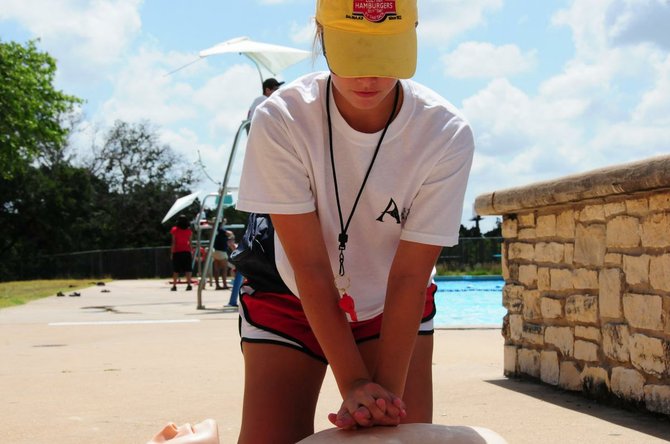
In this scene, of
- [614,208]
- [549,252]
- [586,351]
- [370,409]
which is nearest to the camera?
[370,409]

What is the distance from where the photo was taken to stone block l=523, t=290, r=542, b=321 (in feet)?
19.2

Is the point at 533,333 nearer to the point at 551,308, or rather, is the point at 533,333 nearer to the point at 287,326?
the point at 551,308

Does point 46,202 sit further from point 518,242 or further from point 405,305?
point 405,305

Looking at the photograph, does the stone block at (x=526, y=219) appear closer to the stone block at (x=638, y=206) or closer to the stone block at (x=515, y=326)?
the stone block at (x=515, y=326)

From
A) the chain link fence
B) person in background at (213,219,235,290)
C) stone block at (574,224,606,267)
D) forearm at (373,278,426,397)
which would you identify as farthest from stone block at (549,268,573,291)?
the chain link fence

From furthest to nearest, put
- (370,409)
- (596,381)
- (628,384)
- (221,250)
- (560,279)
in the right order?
(221,250) < (560,279) < (596,381) < (628,384) < (370,409)

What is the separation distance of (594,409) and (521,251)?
4.55 ft

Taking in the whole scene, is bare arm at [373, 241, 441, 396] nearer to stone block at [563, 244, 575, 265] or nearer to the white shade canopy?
stone block at [563, 244, 575, 265]

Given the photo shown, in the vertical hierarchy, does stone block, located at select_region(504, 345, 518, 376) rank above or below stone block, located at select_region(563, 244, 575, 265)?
below

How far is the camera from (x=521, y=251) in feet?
19.9

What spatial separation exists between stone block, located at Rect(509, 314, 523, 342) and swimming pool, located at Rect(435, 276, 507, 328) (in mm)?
9043

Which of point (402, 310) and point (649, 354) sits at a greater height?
point (402, 310)

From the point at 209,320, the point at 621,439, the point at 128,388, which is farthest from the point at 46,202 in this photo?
the point at 621,439

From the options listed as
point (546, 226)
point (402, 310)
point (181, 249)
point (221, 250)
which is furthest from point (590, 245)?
point (181, 249)
